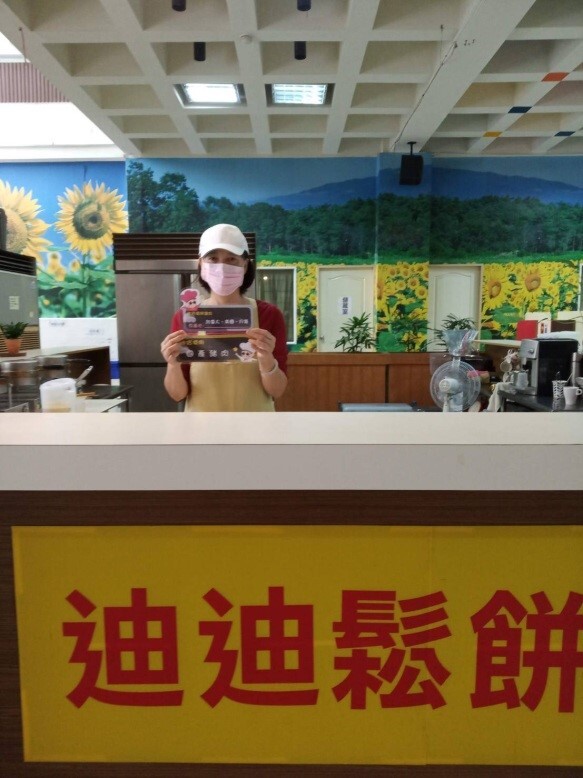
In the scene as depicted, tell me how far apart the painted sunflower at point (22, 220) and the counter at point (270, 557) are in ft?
28.7

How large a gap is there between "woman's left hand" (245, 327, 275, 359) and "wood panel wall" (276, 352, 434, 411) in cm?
429

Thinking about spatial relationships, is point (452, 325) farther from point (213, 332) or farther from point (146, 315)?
point (213, 332)

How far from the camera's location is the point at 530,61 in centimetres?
546

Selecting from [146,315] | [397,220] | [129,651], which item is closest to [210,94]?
[146,315]

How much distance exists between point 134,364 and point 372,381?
2.61 metres

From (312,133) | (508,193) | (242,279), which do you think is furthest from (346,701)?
(508,193)

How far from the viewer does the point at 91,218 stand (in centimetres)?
888

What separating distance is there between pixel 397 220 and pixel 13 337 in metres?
5.96

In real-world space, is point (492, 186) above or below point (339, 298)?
above

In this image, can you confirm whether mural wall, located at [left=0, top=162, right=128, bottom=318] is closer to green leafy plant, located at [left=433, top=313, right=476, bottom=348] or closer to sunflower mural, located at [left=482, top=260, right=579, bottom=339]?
green leafy plant, located at [left=433, top=313, right=476, bottom=348]

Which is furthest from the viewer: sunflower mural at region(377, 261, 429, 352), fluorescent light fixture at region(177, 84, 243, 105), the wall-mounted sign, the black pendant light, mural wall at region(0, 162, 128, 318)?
mural wall at region(0, 162, 128, 318)

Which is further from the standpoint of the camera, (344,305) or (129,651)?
(344,305)

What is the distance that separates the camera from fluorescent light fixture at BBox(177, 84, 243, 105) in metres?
6.08

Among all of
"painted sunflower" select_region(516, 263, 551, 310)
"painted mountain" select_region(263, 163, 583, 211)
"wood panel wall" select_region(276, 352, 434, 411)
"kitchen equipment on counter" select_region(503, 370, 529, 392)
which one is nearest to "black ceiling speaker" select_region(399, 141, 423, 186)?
"painted mountain" select_region(263, 163, 583, 211)
